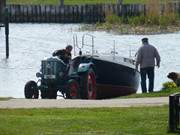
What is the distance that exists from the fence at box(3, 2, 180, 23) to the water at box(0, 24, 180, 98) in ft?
4.01

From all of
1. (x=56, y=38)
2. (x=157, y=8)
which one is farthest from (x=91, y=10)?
(x=56, y=38)

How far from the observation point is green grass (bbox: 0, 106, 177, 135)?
15.2 metres

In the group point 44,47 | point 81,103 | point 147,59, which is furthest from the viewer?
point 44,47

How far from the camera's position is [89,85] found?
25406mm

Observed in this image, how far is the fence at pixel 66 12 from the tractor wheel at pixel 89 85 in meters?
54.1

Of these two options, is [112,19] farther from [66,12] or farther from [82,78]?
[82,78]

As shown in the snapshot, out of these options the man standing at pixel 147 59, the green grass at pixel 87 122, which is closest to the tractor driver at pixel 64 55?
the man standing at pixel 147 59

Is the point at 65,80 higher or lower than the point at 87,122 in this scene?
higher

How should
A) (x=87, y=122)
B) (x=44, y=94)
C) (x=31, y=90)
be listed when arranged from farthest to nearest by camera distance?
(x=31, y=90) → (x=44, y=94) → (x=87, y=122)

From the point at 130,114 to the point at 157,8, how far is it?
55102 millimetres

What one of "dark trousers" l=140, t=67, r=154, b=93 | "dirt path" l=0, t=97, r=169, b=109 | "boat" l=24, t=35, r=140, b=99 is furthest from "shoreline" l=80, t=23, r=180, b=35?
"dirt path" l=0, t=97, r=169, b=109

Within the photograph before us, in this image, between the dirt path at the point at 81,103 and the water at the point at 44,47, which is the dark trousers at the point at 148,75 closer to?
the water at the point at 44,47

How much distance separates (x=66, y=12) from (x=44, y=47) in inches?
978

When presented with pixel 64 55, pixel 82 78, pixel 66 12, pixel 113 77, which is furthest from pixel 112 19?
pixel 82 78
